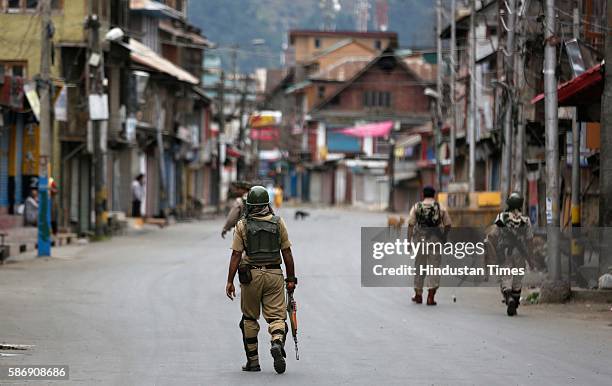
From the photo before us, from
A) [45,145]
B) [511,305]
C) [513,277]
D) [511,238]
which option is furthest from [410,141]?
[511,305]

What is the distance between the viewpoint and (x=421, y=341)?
1385cm

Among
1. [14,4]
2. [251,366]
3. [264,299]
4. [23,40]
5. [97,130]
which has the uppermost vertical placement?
[14,4]

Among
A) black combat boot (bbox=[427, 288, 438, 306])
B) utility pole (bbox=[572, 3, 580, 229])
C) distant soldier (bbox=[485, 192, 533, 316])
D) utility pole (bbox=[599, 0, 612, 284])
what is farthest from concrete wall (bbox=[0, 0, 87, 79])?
distant soldier (bbox=[485, 192, 533, 316])

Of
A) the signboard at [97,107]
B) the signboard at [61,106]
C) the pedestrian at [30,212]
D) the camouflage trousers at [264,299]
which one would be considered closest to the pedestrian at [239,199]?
the camouflage trousers at [264,299]

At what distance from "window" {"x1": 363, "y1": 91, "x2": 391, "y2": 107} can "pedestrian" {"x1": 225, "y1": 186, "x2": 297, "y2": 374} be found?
9227cm

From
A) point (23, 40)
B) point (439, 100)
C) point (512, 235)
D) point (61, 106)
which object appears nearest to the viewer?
point (512, 235)

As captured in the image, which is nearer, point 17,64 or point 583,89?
point 583,89

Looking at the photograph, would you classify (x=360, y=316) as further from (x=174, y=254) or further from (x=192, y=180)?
(x=192, y=180)

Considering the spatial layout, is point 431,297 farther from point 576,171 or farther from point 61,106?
point 61,106

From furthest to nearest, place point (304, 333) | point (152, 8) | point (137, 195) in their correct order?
point (152, 8)
point (137, 195)
point (304, 333)

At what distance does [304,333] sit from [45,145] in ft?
48.5

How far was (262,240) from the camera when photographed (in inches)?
463

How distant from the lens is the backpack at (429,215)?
737 inches

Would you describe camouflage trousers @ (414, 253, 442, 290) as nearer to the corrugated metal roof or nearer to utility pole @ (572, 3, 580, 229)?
utility pole @ (572, 3, 580, 229)
